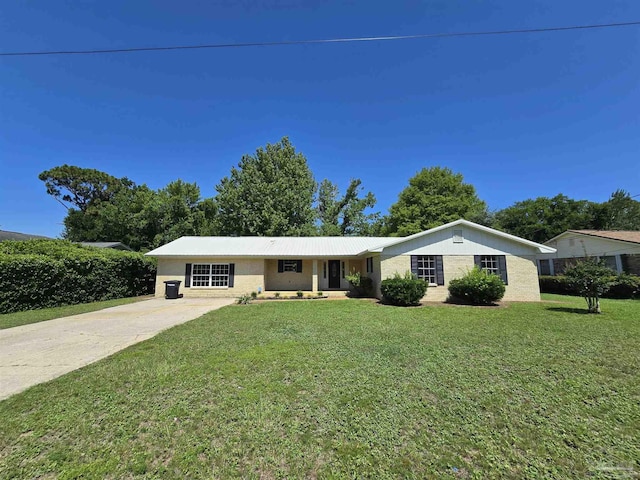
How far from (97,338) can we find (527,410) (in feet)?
28.1

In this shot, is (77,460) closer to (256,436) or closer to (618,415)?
(256,436)

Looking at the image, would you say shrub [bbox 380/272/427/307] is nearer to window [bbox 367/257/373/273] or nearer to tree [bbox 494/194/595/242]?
window [bbox 367/257/373/273]

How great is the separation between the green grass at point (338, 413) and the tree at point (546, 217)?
1221 inches

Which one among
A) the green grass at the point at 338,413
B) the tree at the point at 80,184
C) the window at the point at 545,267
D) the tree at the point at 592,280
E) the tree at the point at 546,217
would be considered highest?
the tree at the point at 80,184

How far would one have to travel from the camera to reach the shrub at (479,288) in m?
12.0

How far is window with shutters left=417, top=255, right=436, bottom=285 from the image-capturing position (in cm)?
1397

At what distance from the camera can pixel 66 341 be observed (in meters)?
6.53

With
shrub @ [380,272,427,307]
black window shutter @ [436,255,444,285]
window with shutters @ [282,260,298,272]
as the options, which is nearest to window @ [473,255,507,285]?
black window shutter @ [436,255,444,285]

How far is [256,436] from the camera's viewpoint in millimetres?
2830

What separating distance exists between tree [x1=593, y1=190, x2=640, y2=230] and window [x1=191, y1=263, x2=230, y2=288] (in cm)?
3809

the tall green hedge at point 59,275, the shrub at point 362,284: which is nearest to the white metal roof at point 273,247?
the shrub at point 362,284

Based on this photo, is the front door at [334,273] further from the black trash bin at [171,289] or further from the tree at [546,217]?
the tree at [546,217]

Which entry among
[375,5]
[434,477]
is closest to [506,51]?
[375,5]

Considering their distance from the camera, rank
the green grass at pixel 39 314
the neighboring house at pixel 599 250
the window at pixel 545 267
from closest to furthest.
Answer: the green grass at pixel 39 314, the neighboring house at pixel 599 250, the window at pixel 545 267
